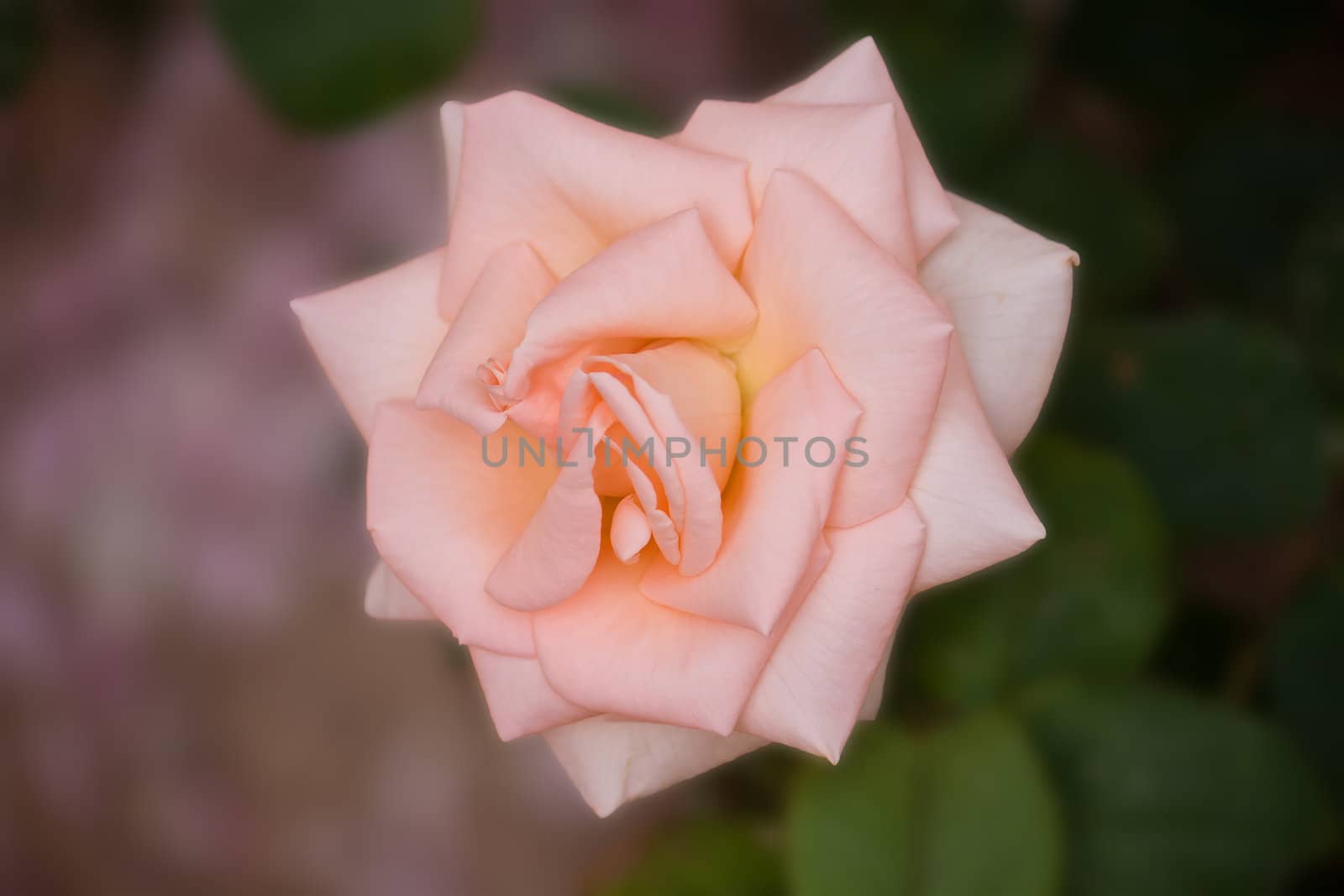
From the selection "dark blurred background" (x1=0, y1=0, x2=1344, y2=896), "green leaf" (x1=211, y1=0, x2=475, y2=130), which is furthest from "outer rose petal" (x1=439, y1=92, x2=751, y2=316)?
"dark blurred background" (x1=0, y1=0, x2=1344, y2=896)

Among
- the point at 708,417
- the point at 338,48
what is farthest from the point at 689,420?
the point at 338,48

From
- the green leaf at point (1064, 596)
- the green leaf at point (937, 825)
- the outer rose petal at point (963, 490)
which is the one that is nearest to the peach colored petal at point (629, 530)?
the outer rose petal at point (963, 490)

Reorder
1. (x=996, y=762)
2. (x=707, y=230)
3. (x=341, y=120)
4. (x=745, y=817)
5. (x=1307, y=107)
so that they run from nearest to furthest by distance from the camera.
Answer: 1. (x=707, y=230)
2. (x=996, y=762)
3. (x=341, y=120)
4. (x=745, y=817)
5. (x=1307, y=107)

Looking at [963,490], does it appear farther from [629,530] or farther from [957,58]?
[957,58]

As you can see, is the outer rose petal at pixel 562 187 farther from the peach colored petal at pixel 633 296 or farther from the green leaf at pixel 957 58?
the green leaf at pixel 957 58

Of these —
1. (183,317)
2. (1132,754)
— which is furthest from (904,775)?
(183,317)

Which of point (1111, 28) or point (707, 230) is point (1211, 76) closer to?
point (1111, 28)
